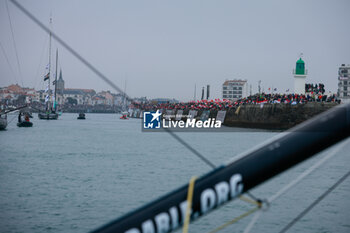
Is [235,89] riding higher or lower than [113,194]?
higher

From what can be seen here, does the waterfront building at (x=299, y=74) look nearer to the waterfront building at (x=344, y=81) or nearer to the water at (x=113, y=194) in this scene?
the water at (x=113, y=194)

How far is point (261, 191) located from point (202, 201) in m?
15.3

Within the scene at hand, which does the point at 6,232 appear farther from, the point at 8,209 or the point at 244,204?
the point at 244,204

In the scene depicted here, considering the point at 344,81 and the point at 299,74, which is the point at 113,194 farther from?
the point at 344,81

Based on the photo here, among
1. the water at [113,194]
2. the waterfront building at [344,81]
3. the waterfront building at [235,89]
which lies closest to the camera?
the water at [113,194]

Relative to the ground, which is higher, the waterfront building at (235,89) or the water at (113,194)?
the waterfront building at (235,89)

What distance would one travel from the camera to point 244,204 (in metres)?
15.0

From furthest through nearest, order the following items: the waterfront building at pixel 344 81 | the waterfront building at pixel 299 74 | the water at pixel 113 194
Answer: the waterfront building at pixel 344 81
the waterfront building at pixel 299 74
the water at pixel 113 194

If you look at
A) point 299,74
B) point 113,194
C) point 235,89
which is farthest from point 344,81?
point 113,194

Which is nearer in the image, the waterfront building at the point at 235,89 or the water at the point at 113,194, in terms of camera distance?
the water at the point at 113,194

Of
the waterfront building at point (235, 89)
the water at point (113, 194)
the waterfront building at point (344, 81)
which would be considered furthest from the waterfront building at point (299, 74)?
the waterfront building at point (235, 89)

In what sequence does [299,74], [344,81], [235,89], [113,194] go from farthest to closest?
[235,89] < [344,81] < [299,74] < [113,194]

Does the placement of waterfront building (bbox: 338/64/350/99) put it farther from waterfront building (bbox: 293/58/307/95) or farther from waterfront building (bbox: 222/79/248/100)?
waterfront building (bbox: 222/79/248/100)

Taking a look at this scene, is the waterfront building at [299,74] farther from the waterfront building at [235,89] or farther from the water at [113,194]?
the waterfront building at [235,89]
